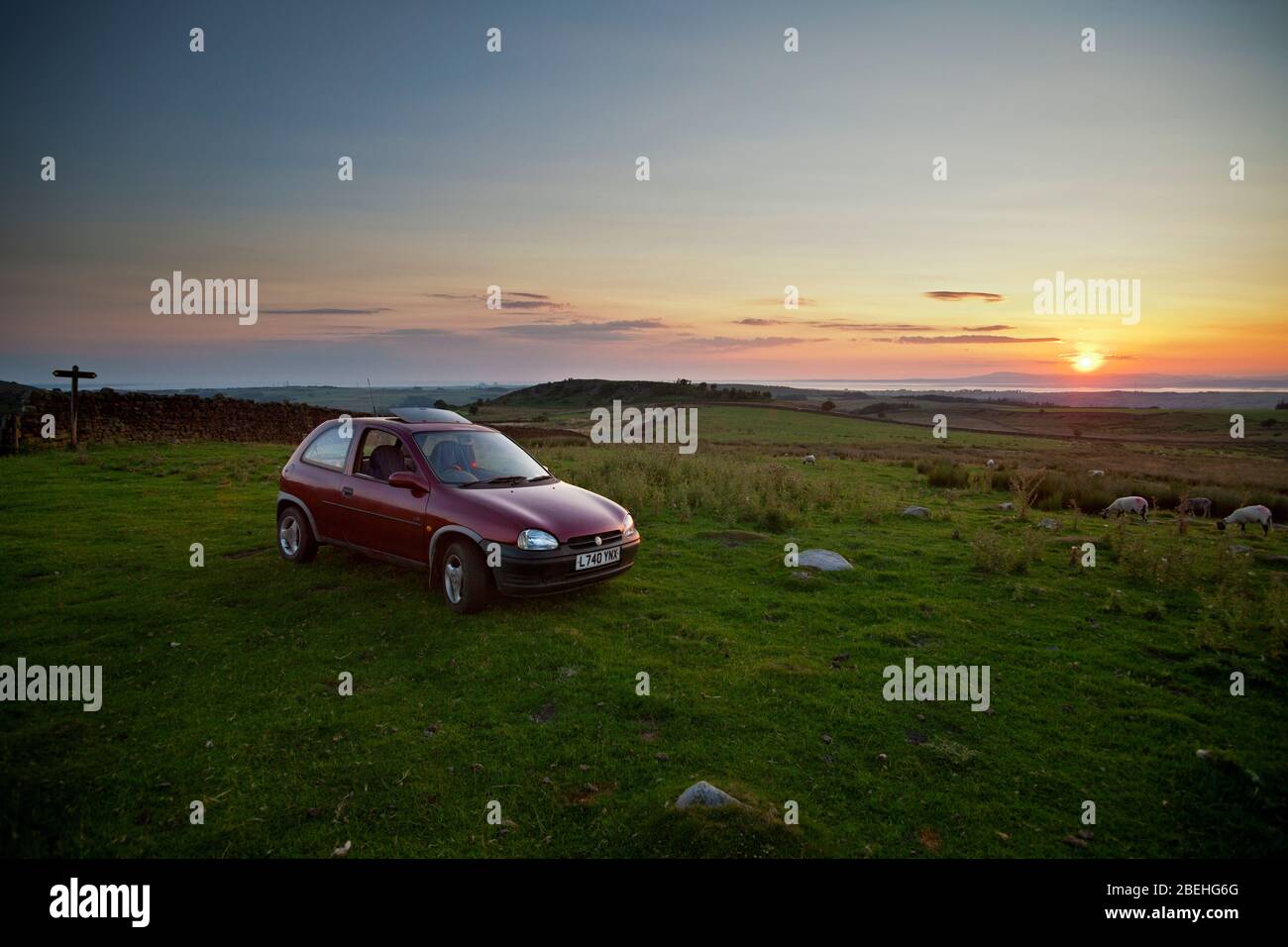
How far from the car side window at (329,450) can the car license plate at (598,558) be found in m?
3.55

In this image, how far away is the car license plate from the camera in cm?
690

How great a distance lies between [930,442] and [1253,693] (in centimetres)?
4336

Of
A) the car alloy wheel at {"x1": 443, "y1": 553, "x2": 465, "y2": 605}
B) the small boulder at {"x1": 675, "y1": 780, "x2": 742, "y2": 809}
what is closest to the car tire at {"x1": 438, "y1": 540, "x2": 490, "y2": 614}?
the car alloy wheel at {"x1": 443, "y1": 553, "x2": 465, "y2": 605}

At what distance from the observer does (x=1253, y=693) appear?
5.50 m

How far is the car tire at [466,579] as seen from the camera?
6.82 metres

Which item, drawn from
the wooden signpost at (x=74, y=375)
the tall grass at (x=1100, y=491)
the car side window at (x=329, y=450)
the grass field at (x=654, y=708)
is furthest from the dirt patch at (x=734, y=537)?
the wooden signpost at (x=74, y=375)

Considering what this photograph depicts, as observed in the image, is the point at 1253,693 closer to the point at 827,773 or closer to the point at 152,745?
the point at 827,773

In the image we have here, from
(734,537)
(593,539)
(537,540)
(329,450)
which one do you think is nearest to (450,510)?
(537,540)

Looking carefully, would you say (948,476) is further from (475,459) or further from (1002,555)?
(475,459)

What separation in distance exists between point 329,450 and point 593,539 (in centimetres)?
399

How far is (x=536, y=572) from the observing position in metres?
6.62

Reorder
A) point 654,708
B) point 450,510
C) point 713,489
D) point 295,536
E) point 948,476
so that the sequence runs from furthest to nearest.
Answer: point 948,476, point 713,489, point 295,536, point 450,510, point 654,708

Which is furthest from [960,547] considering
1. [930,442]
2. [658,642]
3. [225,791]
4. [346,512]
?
[930,442]

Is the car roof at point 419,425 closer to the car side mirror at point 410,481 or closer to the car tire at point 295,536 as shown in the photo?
the car side mirror at point 410,481
